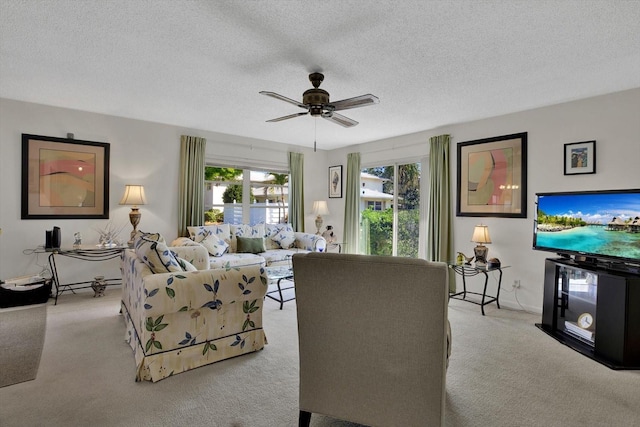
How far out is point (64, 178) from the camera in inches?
169

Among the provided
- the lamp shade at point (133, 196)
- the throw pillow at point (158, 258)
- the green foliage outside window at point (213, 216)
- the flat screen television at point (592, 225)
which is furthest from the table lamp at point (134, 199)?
the flat screen television at point (592, 225)

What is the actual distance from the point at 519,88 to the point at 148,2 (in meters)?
3.38

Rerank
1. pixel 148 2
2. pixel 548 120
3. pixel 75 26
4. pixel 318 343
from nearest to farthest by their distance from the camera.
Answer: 1. pixel 318 343
2. pixel 148 2
3. pixel 75 26
4. pixel 548 120

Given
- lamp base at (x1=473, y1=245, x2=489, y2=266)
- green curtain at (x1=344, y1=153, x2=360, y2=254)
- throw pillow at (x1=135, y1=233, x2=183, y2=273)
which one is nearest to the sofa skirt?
throw pillow at (x1=135, y1=233, x2=183, y2=273)

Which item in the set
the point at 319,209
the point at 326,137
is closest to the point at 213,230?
the point at 319,209

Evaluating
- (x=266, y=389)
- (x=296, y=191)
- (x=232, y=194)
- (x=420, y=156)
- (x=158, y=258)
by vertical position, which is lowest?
(x=266, y=389)

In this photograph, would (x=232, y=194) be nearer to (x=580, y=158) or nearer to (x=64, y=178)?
(x=64, y=178)

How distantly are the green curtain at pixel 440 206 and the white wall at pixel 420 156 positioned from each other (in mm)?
125

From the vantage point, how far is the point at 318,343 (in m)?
1.65

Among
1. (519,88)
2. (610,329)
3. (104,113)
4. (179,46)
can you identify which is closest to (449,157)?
(519,88)

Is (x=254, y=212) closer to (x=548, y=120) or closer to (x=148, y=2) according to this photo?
(x=148, y=2)

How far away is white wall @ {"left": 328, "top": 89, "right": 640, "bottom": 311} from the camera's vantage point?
3.34m

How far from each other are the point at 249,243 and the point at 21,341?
289 centimetres

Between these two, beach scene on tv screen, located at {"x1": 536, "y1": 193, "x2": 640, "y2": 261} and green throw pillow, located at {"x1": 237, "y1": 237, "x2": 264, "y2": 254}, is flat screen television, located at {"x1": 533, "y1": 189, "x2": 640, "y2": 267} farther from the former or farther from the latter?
green throw pillow, located at {"x1": 237, "y1": 237, "x2": 264, "y2": 254}
